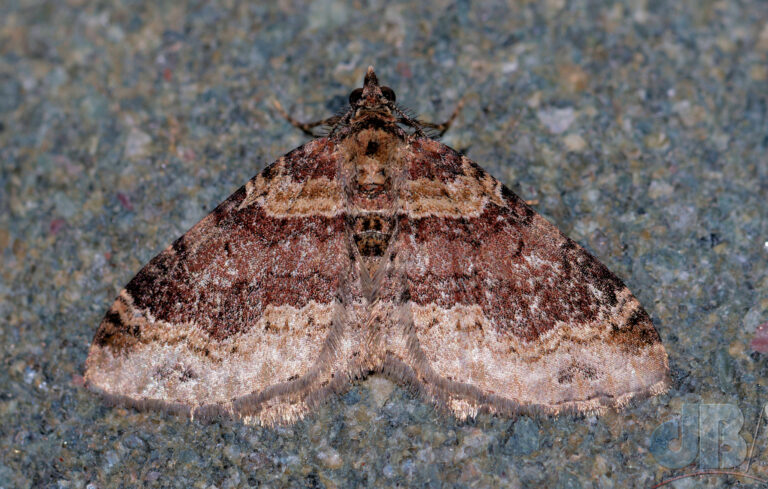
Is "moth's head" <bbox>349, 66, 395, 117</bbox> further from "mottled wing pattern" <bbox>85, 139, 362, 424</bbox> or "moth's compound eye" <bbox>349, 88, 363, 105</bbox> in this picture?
"mottled wing pattern" <bbox>85, 139, 362, 424</bbox>

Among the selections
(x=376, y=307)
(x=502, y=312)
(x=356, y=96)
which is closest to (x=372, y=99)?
(x=356, y=96)

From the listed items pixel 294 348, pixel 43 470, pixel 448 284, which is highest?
pixel 448 284

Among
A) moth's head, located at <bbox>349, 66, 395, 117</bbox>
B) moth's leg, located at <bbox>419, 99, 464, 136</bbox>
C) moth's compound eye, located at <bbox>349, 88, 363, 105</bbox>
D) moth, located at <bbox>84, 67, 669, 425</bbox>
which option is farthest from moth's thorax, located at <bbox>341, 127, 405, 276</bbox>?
moth's leg, located at <bbox>419, 99, 464, 136</bbox>

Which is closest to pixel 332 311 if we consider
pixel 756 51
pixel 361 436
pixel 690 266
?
→ pixel 361 436

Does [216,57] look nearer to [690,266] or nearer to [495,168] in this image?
[495,168]

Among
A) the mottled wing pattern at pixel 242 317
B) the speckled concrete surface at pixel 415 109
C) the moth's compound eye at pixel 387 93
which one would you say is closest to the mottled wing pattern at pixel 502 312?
the mottled wing pattern at pixel 242 317

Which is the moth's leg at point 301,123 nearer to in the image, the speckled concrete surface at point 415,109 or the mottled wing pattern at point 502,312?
the speckled concrete surface at point 415,109

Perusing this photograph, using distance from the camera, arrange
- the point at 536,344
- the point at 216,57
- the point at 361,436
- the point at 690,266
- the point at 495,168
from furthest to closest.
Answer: the point at 216,57 → the point at 495,168 → the point at 690,266 → the point at 361,436 → the point at 536,344

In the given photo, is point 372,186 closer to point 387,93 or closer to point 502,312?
point 387,93
